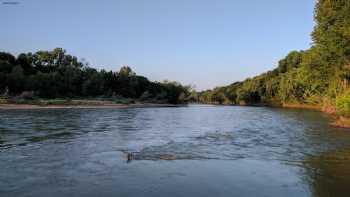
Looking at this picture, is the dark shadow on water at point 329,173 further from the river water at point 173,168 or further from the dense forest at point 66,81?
the dense forest at point 66,81

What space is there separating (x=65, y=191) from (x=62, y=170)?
3.24 meters

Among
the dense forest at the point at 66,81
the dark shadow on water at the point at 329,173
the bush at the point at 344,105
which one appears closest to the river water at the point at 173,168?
the dark shadow on water at the point at 329,173

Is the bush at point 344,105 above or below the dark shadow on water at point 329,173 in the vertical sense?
above

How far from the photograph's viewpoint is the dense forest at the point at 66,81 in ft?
345

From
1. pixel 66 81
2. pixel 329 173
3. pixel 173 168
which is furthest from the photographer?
pixel 66 81

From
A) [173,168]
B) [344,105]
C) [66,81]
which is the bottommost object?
[173,168]

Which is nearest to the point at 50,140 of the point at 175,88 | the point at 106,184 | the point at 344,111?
the point at 106,184

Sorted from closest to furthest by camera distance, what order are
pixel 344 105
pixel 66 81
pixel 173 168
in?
pixel 173 168 → pixel 344 105 → pixel 66 81

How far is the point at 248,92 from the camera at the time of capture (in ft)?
542

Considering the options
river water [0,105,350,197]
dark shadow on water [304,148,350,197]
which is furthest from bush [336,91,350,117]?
dark shadow on water [304,148,350,197]

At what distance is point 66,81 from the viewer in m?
125

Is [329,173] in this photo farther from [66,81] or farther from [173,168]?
[66,81]

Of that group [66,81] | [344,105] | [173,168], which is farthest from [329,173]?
[66,81]

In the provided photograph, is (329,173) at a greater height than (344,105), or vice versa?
(344,105)
